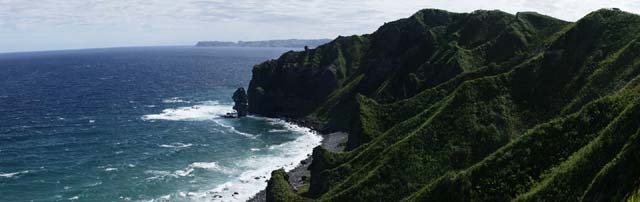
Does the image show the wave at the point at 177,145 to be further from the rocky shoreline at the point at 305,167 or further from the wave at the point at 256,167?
the rocky shoreline at the point at 305,167

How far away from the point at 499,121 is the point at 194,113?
389ft

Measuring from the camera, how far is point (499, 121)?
82.1 metres

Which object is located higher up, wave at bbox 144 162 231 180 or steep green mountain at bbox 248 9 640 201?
steep green mountain at bbox 248 9 640 201

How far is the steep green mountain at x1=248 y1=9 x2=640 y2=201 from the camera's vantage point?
54.8 m

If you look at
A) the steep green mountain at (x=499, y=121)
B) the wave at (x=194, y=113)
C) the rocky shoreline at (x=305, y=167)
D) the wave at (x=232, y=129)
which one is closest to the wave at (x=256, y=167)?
the rocky shoreline at (x=305, y=167)

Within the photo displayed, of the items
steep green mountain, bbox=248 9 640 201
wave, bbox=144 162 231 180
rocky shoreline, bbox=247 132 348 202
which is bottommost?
rocky shoreline, bbox=247 132 348 202

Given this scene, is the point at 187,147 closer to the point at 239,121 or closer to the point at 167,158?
the point at 167,158

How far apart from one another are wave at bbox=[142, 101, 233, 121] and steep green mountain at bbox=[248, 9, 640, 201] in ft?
139

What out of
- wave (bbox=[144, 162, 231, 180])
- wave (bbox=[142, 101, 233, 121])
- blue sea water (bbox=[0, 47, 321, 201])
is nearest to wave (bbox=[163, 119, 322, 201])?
wave (bbox=[144, 162, 231, 180])

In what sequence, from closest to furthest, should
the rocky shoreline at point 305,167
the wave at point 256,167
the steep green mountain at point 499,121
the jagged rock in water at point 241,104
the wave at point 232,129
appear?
the steep green mountain at point 499,121 < the wave at point 256,167 < the rocky shoreline at point 305,167 < the wave at point 232,129 < the jagged rock in water at point 241,104

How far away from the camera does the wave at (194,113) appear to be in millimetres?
166375

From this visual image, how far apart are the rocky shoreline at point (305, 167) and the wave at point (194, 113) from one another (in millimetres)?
47587

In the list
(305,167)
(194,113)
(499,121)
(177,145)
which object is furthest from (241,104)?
(499,121)

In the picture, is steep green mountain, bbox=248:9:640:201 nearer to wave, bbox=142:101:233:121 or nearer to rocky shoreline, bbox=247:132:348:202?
rocky shoreline, bbox=247:132:348:202
